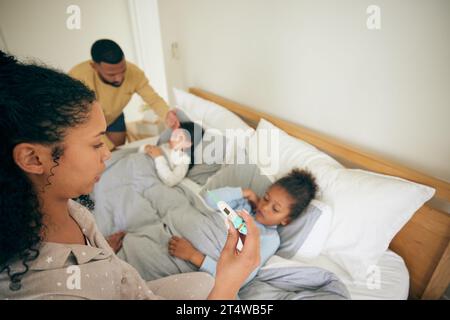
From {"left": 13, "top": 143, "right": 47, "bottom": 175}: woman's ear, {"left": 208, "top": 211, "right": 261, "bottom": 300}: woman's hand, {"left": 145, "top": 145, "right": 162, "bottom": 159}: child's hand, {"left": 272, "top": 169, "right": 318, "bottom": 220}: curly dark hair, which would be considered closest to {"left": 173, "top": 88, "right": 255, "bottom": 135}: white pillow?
{"left": 145, "top": 145, "right": 162, "bottom": 159}: child's hand

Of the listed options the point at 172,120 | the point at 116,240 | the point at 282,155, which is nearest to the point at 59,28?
the point at 172,120

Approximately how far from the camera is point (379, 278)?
2.94 ft

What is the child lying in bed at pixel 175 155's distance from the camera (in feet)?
4.66

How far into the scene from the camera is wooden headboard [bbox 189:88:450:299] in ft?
2.68

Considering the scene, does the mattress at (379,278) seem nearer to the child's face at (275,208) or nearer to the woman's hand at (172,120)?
the child's face at (275,208)

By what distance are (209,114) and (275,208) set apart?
89 cm

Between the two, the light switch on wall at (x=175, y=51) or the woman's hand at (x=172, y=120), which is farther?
the light switch on wall at (x=175, y=51)

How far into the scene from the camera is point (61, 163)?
49 cm

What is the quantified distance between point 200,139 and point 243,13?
0.79 m

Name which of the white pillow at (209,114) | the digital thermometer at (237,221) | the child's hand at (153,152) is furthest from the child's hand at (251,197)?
the child's hand at (153,152)

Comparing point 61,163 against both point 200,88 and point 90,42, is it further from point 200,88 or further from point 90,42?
point 90,42

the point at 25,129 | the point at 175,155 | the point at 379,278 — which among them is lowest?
the point at 379,278

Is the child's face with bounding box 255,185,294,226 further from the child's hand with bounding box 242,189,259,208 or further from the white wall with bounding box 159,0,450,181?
the white wall with bounding box 159,0,450,181

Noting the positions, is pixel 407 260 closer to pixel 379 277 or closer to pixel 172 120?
pixel 379 277
